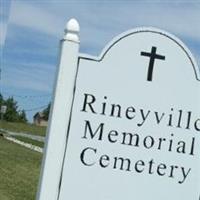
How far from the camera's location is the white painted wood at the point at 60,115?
12.9ft

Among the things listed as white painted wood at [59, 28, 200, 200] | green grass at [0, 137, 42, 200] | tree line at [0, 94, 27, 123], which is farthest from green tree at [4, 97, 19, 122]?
white painted wood at [59, 28, 200, 200]

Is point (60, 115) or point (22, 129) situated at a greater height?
point (22, 129)

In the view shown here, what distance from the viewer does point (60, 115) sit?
395 centimetres

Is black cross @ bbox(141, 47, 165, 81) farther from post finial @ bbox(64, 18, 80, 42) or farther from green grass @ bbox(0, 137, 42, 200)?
green grass @ bbox(0, 137, 42, 200)

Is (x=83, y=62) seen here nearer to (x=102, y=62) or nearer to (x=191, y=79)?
(x=102, y=62)

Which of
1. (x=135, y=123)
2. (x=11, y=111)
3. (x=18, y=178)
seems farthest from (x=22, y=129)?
(x=135, y=123)

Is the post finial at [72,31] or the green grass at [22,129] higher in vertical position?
the green grass at [22,129]

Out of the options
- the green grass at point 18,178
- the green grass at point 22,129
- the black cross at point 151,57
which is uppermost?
the green grass at point 22,129

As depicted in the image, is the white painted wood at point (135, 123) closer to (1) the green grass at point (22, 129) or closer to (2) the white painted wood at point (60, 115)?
(2) the white painted wood at point (60, 115)

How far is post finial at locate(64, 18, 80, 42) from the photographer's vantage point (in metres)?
3.95

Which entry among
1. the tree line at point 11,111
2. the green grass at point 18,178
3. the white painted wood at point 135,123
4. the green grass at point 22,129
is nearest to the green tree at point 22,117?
the tree line at point 11,111

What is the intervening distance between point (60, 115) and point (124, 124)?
39cm

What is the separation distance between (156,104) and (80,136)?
0.51 m

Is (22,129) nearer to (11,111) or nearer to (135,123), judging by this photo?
(11,111)
